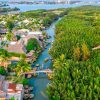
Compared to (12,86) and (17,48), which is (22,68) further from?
(17,48)

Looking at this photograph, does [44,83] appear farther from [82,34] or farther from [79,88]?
[82,34]

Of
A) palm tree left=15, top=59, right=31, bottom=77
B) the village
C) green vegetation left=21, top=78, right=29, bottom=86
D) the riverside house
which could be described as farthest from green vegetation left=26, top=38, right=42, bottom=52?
the riverside house

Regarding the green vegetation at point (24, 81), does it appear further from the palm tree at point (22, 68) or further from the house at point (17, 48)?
the house at point (17, 48)

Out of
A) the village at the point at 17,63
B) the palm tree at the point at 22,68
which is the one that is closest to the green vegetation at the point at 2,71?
the village at the point at 17,63

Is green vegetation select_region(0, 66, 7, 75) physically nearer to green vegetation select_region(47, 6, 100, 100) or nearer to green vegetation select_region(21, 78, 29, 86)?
green vegetation select_region(21, 78, 29, 86)

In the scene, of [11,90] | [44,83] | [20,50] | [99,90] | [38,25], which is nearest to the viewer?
[99,90]

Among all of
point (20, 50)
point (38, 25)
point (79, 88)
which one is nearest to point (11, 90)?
point (79, 88)
